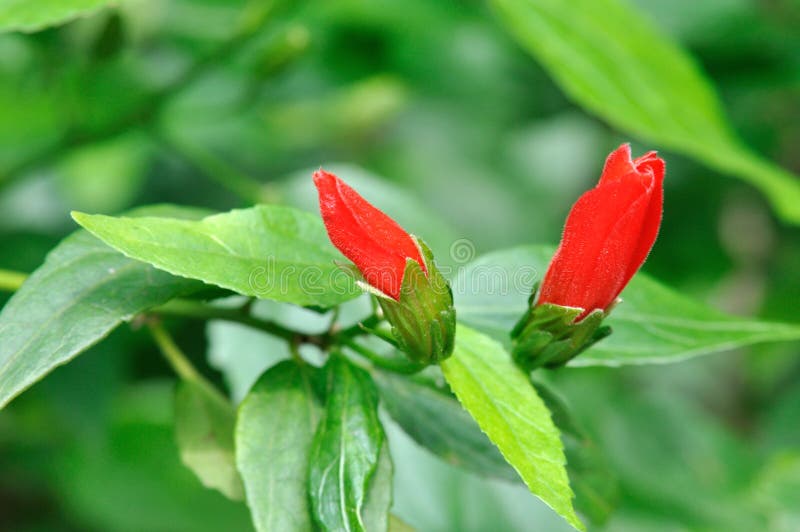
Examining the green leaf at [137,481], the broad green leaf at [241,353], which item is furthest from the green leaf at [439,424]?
the green leaf at [137,481]

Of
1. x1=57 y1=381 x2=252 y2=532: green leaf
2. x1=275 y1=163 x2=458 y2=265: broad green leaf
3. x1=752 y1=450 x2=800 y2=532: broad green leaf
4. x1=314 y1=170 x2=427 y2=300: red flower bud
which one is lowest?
x1=57 y1=381 x2=252 y2=532: green leaf

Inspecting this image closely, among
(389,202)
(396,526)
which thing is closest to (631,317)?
(396,526)

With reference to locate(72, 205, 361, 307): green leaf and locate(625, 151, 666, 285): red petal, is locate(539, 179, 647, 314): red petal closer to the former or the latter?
locate(625, 151, 666, 285): red petal

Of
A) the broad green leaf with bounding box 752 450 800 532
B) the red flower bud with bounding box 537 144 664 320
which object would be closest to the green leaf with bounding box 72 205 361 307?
the red flower bud with bounding box 537 144 664 320

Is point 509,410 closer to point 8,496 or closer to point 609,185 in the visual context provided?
point 609,185

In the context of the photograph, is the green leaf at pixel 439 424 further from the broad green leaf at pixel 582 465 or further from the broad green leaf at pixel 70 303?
the broad green leaf at pixel 70 303

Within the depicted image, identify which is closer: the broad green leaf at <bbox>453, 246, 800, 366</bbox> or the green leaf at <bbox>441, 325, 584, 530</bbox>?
the green leaf at <bbox>441, 325, 584, 530</bbox>
